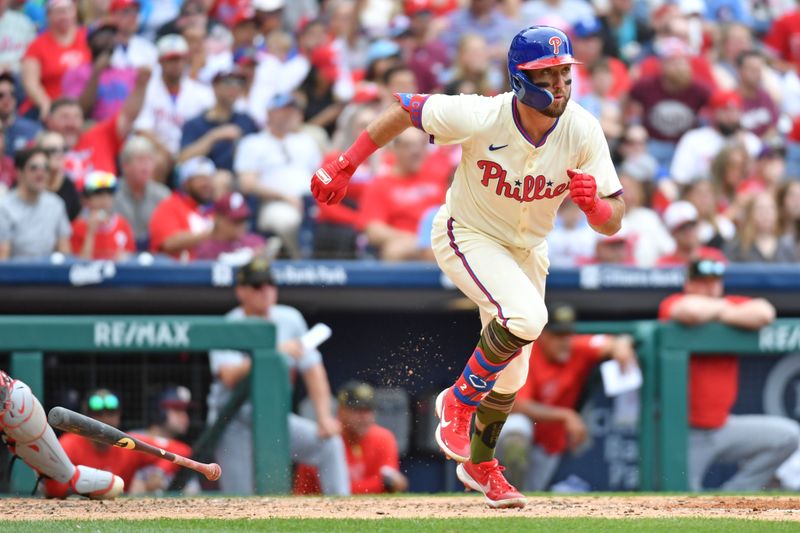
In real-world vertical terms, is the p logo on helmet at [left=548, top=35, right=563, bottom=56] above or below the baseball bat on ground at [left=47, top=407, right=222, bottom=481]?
above

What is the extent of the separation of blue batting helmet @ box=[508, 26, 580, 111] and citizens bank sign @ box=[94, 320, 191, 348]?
9.88ft

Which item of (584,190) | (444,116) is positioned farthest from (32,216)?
(584,190)

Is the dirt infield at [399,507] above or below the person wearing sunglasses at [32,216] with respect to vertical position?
below

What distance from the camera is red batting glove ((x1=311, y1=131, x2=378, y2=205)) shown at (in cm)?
594

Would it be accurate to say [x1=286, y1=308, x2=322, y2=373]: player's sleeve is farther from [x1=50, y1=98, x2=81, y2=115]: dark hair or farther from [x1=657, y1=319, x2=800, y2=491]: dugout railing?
[x1=50, y1=98, x2=81, y2=115]: dark hair

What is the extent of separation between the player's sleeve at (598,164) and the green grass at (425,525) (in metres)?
1.32

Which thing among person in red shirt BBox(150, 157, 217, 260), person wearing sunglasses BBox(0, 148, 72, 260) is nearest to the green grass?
person wearing sunglasses BBox(0, 148, 72, 260)

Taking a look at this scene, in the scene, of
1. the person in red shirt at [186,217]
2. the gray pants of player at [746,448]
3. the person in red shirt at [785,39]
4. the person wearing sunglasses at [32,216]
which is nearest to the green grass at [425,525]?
the gray pants of player at [746,448]

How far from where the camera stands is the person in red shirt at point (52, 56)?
10.6 meters

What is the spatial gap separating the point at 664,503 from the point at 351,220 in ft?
12.1

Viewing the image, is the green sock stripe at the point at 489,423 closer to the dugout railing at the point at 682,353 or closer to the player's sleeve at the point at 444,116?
the player's sleeve at the point at 444,116

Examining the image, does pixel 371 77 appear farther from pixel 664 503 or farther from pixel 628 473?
pixel 664 503

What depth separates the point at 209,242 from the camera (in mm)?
9109

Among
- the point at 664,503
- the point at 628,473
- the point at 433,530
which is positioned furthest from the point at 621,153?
the point at 433,530
